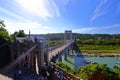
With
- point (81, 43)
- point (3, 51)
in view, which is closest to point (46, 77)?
point (3, 51)

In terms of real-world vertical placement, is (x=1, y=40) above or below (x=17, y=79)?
above

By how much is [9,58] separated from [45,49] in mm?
5435

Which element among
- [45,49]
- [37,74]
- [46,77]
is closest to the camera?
[46,77]

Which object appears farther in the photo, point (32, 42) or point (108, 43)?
point (108, 43)

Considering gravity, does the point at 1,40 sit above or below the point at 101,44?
above

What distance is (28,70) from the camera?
3203cm

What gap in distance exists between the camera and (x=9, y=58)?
36.5m

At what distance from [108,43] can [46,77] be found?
15023cm

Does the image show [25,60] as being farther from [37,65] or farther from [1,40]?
[1,40]

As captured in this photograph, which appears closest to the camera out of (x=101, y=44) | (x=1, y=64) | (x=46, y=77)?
(x=46, y=77)

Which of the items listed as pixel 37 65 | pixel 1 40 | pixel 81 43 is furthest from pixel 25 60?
pixel 81 43

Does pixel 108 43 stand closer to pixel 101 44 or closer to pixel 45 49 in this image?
pixel 101 44

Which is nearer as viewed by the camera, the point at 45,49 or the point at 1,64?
the point at 1,64

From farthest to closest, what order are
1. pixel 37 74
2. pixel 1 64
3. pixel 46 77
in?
pixel 1 64
pixel 37 74
pixel 46 77
